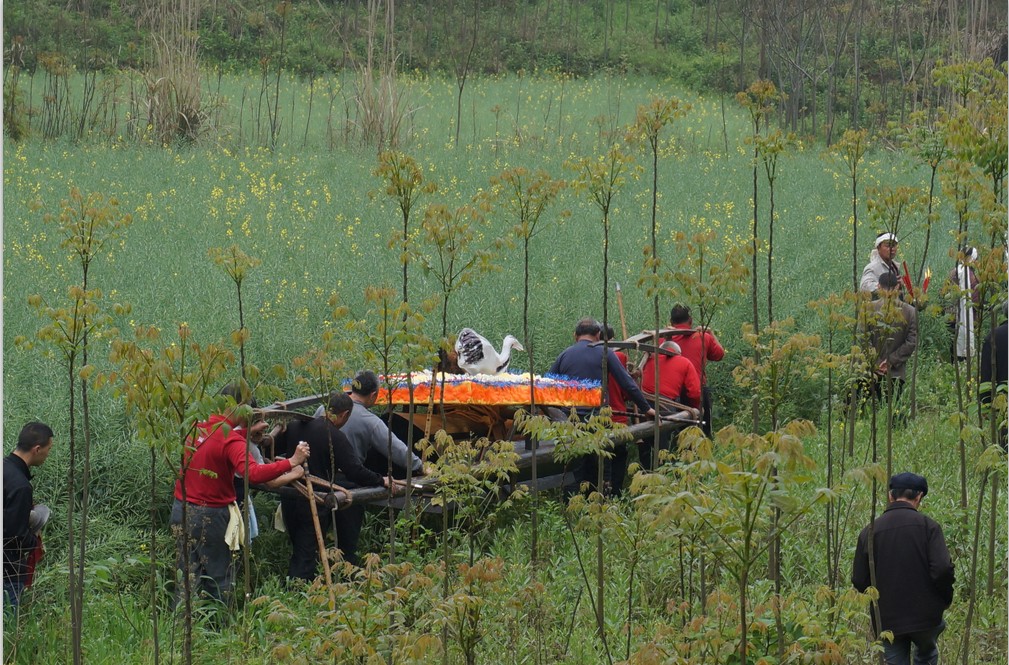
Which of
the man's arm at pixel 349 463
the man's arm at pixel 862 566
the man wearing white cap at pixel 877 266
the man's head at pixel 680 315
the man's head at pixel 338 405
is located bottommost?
the man's arm at pixel 862 566

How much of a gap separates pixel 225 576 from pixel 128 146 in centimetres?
1402

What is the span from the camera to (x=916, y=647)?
650 cm

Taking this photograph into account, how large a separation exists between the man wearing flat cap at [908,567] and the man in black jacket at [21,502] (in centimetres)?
413

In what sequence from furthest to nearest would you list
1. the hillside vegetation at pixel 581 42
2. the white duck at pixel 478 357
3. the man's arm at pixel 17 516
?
the hillside vegetation at pixel 581 42 < the white duck at pixel 478 357 < the man's arm at pixel 17 516

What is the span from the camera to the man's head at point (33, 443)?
21.4 ft

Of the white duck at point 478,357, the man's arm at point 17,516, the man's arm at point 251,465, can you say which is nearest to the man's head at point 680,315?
the white duck at point 478,357

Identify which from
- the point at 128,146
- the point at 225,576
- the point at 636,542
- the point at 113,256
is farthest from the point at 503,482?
the point at 128,146

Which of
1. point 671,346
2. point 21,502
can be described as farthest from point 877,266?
point 21,502

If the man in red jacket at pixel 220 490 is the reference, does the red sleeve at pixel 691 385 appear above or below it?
above

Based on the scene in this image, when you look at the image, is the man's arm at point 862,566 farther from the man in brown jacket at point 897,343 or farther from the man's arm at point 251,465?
the man in brown jacket at point 897,343

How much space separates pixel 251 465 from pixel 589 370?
304cm

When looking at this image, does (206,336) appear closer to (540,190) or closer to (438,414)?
(438,414)

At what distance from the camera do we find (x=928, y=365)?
13.0 metres

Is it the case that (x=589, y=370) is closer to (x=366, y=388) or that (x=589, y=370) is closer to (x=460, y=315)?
(x=366, y=388)
